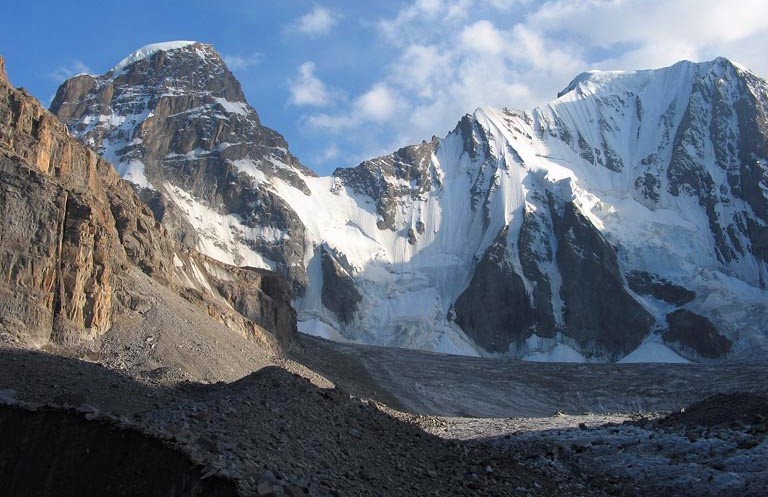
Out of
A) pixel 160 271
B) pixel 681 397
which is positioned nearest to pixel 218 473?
pixel 160 271

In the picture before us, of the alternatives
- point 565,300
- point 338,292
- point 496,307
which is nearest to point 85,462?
point 338,292

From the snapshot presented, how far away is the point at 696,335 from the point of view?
165m

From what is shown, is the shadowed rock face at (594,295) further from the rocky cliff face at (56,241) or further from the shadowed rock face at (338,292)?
the rocky cliff face at (56,241)

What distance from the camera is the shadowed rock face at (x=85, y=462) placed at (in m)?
16.1

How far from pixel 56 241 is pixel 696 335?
13433cm

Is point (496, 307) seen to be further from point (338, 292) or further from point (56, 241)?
point (56, 241)

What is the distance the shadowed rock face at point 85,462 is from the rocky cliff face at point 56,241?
2981cm

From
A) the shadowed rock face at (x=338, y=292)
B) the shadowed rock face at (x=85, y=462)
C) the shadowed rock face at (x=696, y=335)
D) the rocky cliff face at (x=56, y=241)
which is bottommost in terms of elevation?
the shadowed rock face at (x=85, y=462)

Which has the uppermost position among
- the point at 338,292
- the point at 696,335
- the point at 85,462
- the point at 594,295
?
the point at 594,295

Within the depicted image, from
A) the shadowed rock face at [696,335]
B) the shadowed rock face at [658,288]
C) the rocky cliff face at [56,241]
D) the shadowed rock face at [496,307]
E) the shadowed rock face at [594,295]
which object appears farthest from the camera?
the shadowed rock face at [496,307]

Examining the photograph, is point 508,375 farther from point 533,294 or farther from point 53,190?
point 533,294

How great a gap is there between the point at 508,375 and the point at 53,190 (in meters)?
68.0

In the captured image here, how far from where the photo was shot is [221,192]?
651 feet

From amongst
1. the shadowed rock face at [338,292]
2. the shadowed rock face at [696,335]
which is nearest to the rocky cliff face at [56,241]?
the shadowed rock face at [338,292]
